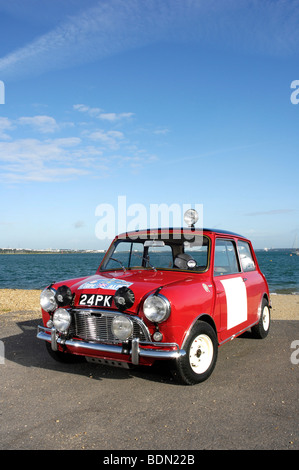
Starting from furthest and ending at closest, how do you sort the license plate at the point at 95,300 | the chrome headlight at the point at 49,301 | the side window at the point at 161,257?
the side window at the point at 161,257, the chrome headlight at the point at 49,301, the license plate at the point at 95,300

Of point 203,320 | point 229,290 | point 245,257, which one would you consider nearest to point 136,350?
point 203,320

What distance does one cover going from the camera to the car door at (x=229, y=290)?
505cm

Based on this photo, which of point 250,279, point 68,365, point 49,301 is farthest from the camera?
point 250,279

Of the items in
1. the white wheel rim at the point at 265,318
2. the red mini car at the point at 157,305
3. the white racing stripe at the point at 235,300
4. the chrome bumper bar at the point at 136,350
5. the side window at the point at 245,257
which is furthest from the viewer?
the white wheel rim at the point at 265,318

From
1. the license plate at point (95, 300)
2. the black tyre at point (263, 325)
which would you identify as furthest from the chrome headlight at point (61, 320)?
the black tyre at point (263, 325)

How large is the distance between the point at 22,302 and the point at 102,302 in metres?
9.18

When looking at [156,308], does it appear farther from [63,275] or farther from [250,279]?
[63,275]

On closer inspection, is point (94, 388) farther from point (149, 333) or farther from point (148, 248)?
point (148, 248)

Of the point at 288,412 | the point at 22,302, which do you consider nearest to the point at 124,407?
the point at 288,412

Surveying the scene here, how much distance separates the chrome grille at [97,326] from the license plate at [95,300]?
9 centimetres

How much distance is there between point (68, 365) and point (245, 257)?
10.9 feet

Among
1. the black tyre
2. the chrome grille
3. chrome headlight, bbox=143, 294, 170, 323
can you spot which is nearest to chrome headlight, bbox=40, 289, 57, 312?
the chrome grille

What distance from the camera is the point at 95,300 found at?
14.4 ft

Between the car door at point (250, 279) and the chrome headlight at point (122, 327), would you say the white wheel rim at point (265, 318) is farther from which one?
the chrome headlight at point (122, 327)
